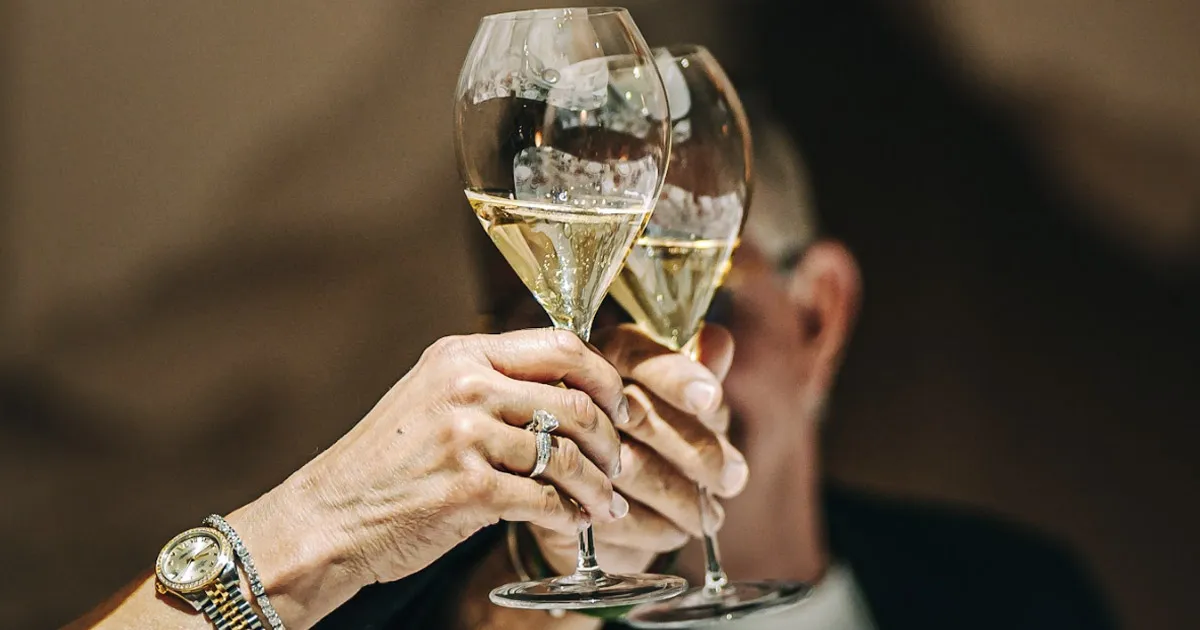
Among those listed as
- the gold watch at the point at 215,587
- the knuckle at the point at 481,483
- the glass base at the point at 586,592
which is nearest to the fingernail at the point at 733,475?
the glass base at the point at 586,592

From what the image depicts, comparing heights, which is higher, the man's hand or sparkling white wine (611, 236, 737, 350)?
sparkling white wine (611, 236, 737, 350)

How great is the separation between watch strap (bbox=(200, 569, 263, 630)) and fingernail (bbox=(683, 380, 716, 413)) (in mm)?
320

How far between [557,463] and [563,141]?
0.19 metres

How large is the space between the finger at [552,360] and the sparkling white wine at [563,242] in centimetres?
3

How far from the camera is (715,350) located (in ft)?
3.24

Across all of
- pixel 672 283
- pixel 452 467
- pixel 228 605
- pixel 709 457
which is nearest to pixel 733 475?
pixel 709 457

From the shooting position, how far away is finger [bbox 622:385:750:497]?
2.90ft

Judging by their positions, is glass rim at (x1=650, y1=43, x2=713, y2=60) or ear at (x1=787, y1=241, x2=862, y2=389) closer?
glass rim at (x1=650, y1=43, x2=713, y2=60)

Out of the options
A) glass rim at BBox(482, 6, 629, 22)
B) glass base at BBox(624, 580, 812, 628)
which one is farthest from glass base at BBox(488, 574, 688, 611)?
glass rim at BBox(482, 6, 629, 22)

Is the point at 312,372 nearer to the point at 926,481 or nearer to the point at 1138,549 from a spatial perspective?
the point at 926,481

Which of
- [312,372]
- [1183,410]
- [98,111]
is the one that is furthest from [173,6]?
[1183,410]

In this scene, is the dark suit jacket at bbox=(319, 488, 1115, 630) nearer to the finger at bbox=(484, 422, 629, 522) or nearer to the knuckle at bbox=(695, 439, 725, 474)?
the knuckle at bbox=(695, 439, 725, 474)

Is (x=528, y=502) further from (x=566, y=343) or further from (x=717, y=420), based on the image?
(x=717, y=420)

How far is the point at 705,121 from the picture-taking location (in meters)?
0.86
